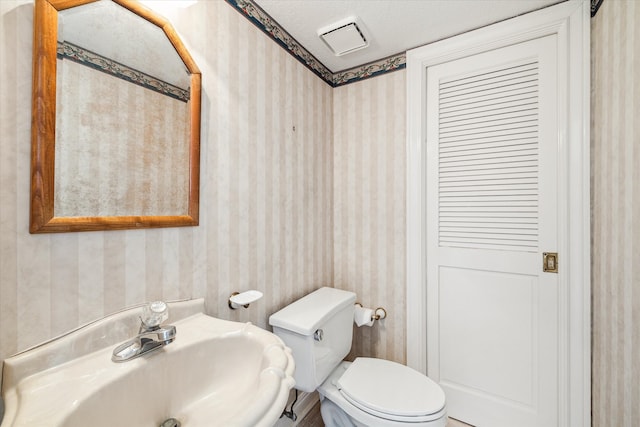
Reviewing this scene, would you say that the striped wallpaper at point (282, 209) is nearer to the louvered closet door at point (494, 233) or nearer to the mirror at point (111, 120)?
the mirror at point (111, 120)

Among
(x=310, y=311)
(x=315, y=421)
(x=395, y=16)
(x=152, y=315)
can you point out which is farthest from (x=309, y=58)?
(x=315, y=421)

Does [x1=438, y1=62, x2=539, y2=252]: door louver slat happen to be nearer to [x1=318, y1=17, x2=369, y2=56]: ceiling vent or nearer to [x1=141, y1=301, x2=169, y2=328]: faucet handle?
[x1=318, y1=17, x2=369, y2=56]: ceiling vent

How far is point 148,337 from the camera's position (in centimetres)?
75

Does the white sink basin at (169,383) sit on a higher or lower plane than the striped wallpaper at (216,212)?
lower

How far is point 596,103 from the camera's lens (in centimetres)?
121

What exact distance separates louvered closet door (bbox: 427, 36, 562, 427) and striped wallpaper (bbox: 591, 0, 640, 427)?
0.52ft

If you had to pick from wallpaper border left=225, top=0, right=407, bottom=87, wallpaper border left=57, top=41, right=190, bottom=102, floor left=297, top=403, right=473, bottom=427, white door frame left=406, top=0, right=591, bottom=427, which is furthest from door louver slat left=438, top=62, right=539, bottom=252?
wallpaper border left=57, top=41, right=190, bottom=102

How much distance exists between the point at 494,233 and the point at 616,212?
0.49 meters

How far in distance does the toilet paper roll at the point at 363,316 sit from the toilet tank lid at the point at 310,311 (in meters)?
0.20

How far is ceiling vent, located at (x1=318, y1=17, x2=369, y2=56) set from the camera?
1.39m

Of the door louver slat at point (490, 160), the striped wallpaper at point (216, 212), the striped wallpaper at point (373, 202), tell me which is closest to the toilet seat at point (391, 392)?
the striped wallpaper at point (373, 202)

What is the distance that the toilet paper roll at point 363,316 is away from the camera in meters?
1.66

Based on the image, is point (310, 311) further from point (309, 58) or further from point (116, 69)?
point (309, 58)

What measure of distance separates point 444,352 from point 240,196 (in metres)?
1.46
